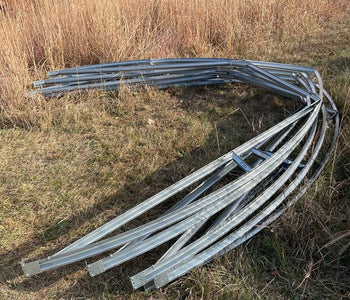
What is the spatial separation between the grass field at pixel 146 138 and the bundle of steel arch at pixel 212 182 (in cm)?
13

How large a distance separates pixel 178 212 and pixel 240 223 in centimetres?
59

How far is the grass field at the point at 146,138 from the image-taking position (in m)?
2.32

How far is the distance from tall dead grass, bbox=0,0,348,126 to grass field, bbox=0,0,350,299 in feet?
0.07

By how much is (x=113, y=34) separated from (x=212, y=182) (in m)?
2.70

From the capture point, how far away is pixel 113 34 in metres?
4.57

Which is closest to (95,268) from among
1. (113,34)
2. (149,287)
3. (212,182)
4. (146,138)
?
(149,287)

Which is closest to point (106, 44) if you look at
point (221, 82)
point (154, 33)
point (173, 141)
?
point (154, 33)

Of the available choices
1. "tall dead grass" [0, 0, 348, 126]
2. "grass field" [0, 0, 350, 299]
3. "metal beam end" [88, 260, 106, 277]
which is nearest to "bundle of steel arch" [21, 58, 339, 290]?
"metal beam end" [88, 260, 106, 277]

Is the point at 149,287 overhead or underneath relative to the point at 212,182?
underneath

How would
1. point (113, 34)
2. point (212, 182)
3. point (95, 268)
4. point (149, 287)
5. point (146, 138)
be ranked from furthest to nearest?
point (113, 34)
point (146, 138)
point (212, 182)
point (149, 287)
point (95, 268)

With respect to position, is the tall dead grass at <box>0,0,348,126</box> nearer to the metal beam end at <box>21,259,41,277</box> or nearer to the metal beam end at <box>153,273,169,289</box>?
the metal beam end at <box>21,259,41,277</box>

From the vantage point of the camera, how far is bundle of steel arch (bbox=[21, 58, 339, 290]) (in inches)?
86.3

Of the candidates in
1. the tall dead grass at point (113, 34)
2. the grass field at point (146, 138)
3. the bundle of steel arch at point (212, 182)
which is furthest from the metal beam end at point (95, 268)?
the tall dead grass at point (113, 34)

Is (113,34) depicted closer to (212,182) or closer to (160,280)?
(212,182)
